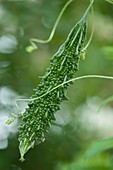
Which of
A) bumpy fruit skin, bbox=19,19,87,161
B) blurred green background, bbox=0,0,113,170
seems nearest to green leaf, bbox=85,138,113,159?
bumpy fruit skin, bbox=19,19,87,161

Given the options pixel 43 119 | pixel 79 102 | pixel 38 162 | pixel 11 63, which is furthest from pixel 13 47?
pixel 43 119

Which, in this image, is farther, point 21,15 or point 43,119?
point 21,15

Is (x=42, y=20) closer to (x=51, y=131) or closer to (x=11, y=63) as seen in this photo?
(x=11, y=63)

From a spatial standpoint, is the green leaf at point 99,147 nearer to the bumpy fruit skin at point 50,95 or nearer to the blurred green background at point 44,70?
the bumpy fruit skin at point 50,95

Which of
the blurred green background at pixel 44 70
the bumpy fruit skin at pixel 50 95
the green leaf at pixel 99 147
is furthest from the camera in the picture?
the blurred green background at pixel 44 70

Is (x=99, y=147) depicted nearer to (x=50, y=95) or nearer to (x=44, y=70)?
(x=50, y=95)

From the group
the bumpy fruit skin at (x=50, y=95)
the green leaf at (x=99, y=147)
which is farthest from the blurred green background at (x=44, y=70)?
the bumpy fruit skin at (x=50, y=95)

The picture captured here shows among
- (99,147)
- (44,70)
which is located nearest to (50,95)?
(99,147)
